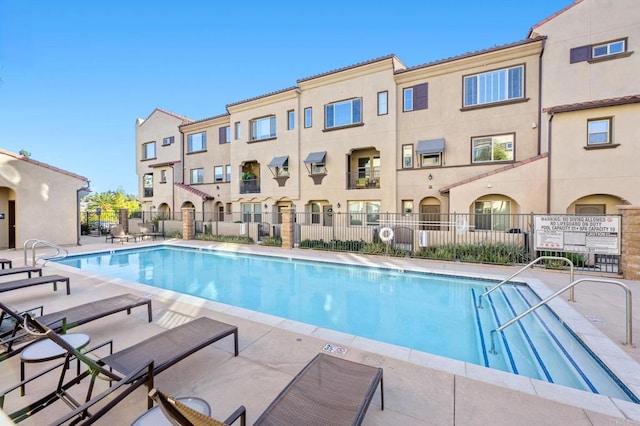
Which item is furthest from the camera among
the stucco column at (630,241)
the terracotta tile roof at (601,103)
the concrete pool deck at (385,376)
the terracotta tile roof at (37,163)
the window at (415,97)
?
the window at (415,97)

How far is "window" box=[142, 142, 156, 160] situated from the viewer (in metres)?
28.7

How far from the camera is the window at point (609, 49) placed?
43.4 feet

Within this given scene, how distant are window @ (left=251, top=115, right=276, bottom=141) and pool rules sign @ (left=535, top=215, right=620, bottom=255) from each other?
17867 mm

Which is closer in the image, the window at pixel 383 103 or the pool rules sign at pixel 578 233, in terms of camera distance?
the pool rules sign at pixel 578 233

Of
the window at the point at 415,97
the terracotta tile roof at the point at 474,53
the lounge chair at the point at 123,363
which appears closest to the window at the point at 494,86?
the terracotta tile roof at the point at 474,53

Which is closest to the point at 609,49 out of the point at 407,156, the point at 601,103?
the point at 601,103

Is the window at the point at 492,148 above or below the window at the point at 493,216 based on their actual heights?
above

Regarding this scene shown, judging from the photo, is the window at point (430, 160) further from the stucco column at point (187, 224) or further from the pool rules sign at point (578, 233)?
the stucco column at point (187, 224)

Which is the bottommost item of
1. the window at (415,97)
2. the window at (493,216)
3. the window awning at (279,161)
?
the window at (493,216)

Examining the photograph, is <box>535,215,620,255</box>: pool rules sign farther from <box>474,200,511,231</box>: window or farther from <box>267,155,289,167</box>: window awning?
<box>267,155,289,167</box>: window awning

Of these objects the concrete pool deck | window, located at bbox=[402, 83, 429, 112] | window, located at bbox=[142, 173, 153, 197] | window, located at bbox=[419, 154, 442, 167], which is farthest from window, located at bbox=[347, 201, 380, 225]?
window, located at bbox=[142, 173, 153, 197]

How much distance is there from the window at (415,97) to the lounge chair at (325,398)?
56.8ft

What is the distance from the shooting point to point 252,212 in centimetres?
2331

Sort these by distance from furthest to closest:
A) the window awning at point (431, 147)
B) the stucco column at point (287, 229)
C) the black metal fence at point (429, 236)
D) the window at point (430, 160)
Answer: the window at point (430, 160) < the window awning at point (431, 147) < the stucco column at point (287, 229) < the black metal fence at point (429, 236)
